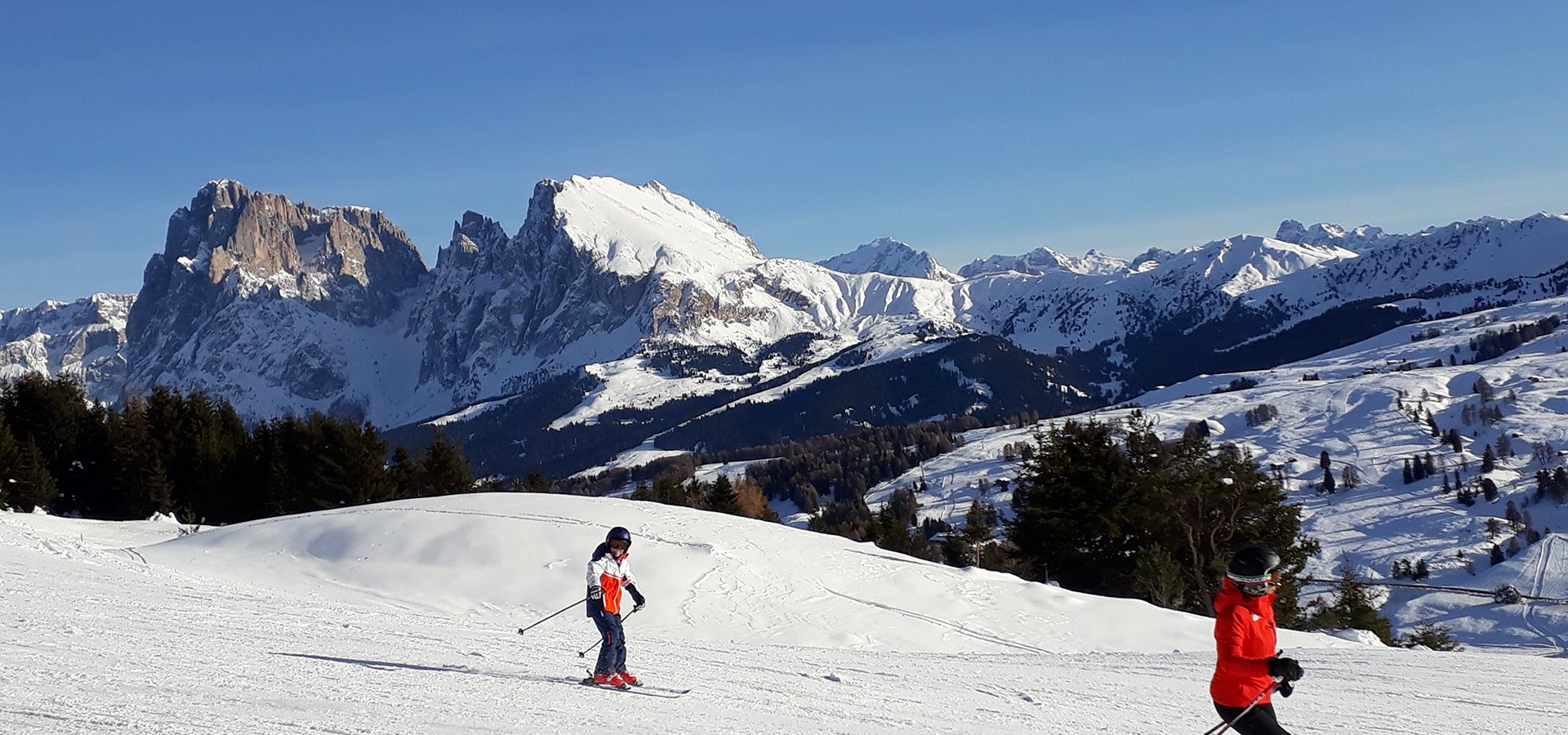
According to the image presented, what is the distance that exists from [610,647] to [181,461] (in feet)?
161

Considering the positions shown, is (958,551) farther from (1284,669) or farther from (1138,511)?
(1284,669)

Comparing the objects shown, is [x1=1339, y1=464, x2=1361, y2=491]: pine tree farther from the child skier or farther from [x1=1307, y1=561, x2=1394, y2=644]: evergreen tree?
the child skier

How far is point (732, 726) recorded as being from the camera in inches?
469

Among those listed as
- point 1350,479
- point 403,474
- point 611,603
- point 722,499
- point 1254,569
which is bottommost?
point 1350,479

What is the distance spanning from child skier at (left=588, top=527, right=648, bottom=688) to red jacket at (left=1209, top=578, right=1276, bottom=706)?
719cm

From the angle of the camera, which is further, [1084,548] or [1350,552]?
[1350,552]

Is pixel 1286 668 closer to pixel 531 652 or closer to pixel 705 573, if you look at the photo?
pixel 531 652

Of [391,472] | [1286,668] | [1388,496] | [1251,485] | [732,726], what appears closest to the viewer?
[1286,668]

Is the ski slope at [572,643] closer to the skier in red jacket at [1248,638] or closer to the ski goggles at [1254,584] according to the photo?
the skier in red jacket at [1248,638]

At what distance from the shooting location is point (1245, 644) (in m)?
9.69

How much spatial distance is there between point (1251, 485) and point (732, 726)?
35172 millimetres

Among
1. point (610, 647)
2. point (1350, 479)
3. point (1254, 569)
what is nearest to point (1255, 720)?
point (1254, 569)

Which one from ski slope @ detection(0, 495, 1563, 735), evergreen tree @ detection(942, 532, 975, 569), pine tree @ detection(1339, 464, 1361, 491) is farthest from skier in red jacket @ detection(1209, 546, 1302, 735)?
pine tree @ detection(1339, 464, 1361, 491)

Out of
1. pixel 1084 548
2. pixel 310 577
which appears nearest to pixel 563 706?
pixel 310 577
